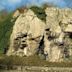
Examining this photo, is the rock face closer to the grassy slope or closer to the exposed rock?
the exposed rock

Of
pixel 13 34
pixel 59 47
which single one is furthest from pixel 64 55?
pixel 13 34

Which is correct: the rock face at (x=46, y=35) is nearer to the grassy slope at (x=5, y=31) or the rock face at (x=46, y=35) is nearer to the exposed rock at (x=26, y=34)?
the exposed rock at (x=26, y=34)

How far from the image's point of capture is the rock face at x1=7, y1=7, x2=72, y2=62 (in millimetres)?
29500

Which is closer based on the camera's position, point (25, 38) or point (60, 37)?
point (60, 37)

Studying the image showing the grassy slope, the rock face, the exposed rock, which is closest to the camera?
the rock face

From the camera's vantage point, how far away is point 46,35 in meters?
30.4

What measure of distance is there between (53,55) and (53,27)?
8.78 feet

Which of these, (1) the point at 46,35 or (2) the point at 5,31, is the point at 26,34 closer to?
(1) the point at 46,35

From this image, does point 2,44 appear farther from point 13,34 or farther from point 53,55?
point 53,55

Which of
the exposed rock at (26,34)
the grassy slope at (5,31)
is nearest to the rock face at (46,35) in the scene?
the exposed rock at (26,34)

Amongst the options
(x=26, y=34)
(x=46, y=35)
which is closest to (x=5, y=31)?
(x=26, y=34)

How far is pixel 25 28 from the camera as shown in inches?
1304

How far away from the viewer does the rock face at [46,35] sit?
2950 cm

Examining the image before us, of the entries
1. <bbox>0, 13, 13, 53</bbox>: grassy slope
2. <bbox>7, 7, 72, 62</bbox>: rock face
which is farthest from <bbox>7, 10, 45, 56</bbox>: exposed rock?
<bbox>0, 13, 13, 53</bbox>: grassy slope
